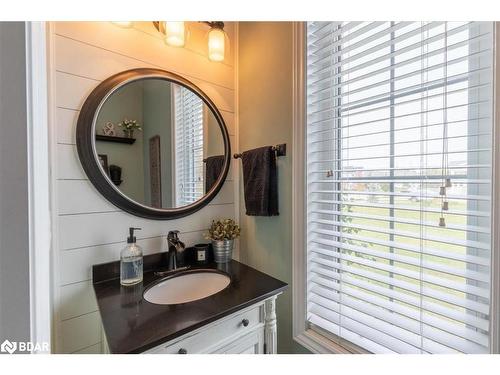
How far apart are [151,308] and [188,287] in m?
0.32

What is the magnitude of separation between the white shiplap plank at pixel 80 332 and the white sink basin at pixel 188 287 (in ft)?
0.99

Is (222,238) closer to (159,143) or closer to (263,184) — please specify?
(263,184)

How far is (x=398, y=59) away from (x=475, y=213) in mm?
560

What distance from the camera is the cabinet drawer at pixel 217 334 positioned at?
0.69 meters

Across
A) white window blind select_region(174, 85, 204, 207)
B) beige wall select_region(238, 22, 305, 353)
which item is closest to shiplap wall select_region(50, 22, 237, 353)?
white window blind select_region(174, 85, 204, 207)

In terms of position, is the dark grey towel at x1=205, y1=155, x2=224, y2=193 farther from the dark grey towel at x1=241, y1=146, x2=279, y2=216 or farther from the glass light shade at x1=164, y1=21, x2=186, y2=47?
the glass light shade at x1=164, y1=21, x2=186, y2=47

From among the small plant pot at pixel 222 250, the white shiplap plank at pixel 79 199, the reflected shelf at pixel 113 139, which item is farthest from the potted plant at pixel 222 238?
the reflected shelf at pixel 113 139

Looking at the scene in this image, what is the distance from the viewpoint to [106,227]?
1.01m

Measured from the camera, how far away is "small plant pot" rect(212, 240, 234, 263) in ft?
4.07

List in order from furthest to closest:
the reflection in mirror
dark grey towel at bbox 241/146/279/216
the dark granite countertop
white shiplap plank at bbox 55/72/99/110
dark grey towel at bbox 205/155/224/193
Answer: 1. dark grey towel at bbox 205/155/224/193
2. dark grey towel at bbox 241/146/279/216
3. the reflection in mirror
4. white shiplap plank at bbox 55/72/99/110
5. the dark granite countertop

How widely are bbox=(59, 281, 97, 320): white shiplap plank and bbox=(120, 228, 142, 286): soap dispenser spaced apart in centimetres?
17

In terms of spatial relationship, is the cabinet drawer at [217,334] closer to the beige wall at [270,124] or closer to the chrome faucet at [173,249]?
the beige wall at [270,124]

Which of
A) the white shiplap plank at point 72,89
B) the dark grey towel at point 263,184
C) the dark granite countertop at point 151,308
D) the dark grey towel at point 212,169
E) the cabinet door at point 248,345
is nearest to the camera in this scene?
the dark granite countertop at point 151,308
